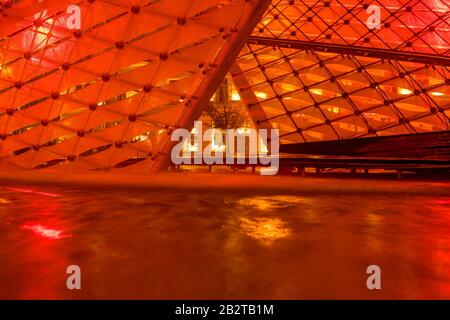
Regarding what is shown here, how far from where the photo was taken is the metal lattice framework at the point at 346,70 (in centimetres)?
2314

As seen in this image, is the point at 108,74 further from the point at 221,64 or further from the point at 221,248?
the point at 221,248

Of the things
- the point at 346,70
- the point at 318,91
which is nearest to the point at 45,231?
the point at 318,91

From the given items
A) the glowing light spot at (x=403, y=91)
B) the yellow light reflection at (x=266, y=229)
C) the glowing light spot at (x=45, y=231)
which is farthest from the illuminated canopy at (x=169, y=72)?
the glowing light spot at (x=45, y=231)

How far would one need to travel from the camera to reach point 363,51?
22.5m

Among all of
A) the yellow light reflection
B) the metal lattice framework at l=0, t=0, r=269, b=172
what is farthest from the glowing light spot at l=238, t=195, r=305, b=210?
the metal lattice framework at l=0, t=0, r=269, b=172

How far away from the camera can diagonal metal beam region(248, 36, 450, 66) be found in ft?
70.0

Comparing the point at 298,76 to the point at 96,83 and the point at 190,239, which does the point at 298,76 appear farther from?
the point at 190,239

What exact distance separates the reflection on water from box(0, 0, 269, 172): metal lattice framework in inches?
331

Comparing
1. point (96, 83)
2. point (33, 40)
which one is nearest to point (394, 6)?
point (96, 83)

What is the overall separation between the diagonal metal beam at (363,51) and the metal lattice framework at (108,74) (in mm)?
7939

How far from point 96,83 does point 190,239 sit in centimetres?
1326

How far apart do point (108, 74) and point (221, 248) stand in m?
13.4

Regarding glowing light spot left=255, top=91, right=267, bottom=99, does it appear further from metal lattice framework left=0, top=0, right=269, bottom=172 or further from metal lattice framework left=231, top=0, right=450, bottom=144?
metal lattice framework left=0, top=0, right=269, bottom=172

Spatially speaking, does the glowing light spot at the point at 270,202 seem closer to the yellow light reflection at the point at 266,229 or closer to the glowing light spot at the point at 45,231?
the yellow light reflection at the point at 266,229
